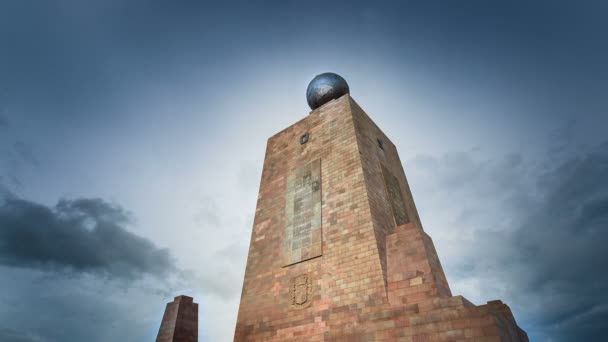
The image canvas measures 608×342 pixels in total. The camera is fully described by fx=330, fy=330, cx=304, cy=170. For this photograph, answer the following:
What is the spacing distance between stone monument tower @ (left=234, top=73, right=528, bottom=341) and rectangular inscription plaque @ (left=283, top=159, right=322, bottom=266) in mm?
42

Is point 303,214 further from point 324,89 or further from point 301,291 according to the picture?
point 324,89

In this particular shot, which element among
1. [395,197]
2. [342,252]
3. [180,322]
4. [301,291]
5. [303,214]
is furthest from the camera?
[395,197]

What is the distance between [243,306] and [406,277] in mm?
5555

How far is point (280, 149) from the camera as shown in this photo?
1448cm

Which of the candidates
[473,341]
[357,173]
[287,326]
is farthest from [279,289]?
[473,341]

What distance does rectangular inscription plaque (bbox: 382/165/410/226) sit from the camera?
1129 cm

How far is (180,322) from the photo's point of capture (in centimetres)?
1068

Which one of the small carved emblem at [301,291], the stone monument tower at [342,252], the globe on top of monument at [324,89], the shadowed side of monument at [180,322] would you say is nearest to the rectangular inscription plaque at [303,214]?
the stone monument tower at [342,252]

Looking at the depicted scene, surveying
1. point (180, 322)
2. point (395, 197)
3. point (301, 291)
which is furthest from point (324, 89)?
point (180, 322)

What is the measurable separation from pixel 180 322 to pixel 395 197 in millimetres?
8418

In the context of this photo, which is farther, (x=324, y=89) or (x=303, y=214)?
(x=324, y=89)

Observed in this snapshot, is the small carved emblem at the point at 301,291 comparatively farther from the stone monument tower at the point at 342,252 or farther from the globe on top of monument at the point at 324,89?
the globe on top of monument at the point at 324,89

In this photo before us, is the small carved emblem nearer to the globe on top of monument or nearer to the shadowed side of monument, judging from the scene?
the shadowed side of monument

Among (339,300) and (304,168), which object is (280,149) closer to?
(304,168)
